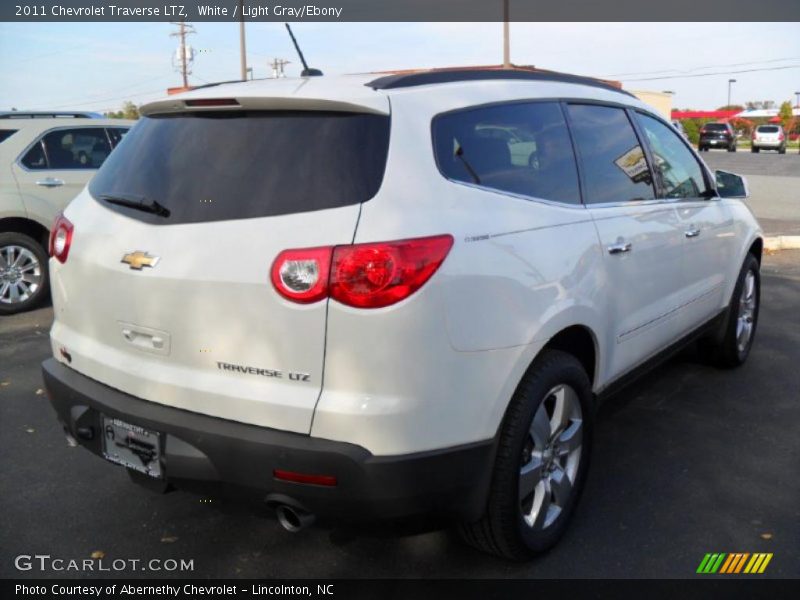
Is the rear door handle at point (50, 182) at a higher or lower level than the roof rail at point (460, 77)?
lower

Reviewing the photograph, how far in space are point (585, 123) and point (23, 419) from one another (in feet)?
11.5

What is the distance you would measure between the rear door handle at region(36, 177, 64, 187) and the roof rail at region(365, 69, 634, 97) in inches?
222

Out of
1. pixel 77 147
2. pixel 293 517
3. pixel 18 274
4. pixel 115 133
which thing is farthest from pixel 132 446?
pixel 115 133

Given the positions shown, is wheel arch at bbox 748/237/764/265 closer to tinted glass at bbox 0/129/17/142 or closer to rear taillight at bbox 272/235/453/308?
rear taillight at bbox 272/235/453/308

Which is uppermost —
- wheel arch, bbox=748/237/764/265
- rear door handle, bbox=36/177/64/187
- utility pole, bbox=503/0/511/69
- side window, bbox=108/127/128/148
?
utility pole, bbox=503/0/511/69

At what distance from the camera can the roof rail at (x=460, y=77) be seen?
8.80ft

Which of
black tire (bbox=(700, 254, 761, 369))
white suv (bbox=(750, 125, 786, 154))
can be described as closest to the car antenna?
black tire (bbox=(700, 254, 761, 369))

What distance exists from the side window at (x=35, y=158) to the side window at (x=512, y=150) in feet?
19.4

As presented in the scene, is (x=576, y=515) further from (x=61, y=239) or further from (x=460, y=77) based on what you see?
(x=61, y=239)

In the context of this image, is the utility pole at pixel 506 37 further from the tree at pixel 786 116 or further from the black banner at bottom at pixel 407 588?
the tree at pixel 786 116

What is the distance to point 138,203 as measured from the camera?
9.06ft

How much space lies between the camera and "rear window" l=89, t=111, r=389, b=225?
242 centimetres

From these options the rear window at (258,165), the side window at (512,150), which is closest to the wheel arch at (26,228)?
the rear window at (258,165)

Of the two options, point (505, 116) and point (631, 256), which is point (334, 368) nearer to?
point (505, 116)
